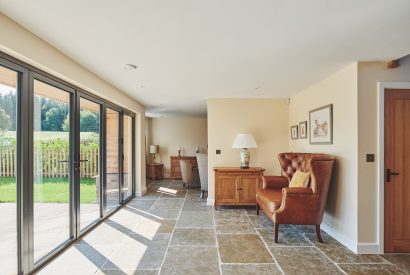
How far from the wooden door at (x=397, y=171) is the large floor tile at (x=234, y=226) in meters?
1.66

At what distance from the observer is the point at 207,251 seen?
2783mm

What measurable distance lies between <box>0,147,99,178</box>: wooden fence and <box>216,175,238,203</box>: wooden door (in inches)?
90.0

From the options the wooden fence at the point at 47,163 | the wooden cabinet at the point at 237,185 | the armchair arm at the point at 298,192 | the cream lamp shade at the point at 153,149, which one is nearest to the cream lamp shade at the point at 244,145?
the wooden cabinet at the point at 237,185

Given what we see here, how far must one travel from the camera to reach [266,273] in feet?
7.64

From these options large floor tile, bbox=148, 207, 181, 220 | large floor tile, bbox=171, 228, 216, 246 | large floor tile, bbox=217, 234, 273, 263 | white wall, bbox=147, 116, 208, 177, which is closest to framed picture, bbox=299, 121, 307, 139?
large floor tile, bbox=217, 234, 273, 263

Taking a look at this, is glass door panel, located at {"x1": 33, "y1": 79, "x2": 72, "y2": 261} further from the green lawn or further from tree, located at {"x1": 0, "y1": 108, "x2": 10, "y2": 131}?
tree, located at {"x1": 0, "y1": 108, "x2": 10, "y2": 131}

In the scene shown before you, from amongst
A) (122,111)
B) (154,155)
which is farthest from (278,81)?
(154,155)

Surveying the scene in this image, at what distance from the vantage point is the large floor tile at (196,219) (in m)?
3.65

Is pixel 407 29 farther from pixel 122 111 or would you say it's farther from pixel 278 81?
pixel 122 111

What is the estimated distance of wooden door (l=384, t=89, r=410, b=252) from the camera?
109 inches

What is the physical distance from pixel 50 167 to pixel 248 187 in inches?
127

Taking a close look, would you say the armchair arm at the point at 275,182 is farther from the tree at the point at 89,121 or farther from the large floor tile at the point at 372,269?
the tree at the point at 89,121

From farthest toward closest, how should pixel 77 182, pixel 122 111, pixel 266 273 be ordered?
pixel 122 111, pixel 77 182, pixel 266 273

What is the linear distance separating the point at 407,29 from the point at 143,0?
2.14 m
